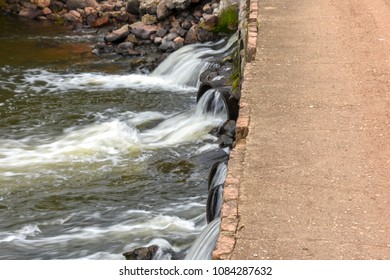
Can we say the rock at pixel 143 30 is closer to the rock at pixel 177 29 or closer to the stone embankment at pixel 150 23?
the stone embankment at pixel 150 23

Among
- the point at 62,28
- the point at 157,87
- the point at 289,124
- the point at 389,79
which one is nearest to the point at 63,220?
the point at 289,124

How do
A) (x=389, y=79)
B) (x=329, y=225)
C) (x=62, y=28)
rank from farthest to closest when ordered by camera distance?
(x=62, y=28) → (x=389, y=79) → (x=329, y=225)

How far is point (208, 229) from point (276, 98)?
1.77 meters

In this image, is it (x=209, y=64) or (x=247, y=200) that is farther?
(x=209, y=64)

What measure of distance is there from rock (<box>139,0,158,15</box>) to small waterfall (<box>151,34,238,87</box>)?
2.09 metres

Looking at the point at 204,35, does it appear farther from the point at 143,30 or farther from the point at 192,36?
the point at 143,30

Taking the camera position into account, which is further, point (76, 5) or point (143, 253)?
point (76, 5)

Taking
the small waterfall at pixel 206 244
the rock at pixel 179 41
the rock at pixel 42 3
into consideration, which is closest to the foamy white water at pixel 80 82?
the rock at pixel 179 41

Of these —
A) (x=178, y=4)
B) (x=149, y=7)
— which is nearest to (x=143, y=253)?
(x=178, y=4)

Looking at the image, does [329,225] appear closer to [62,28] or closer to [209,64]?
[209,64]

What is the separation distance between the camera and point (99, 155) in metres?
10.8

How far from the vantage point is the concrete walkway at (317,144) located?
562 centimetres

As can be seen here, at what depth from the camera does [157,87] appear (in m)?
14.6

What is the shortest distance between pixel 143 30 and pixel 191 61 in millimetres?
2470
